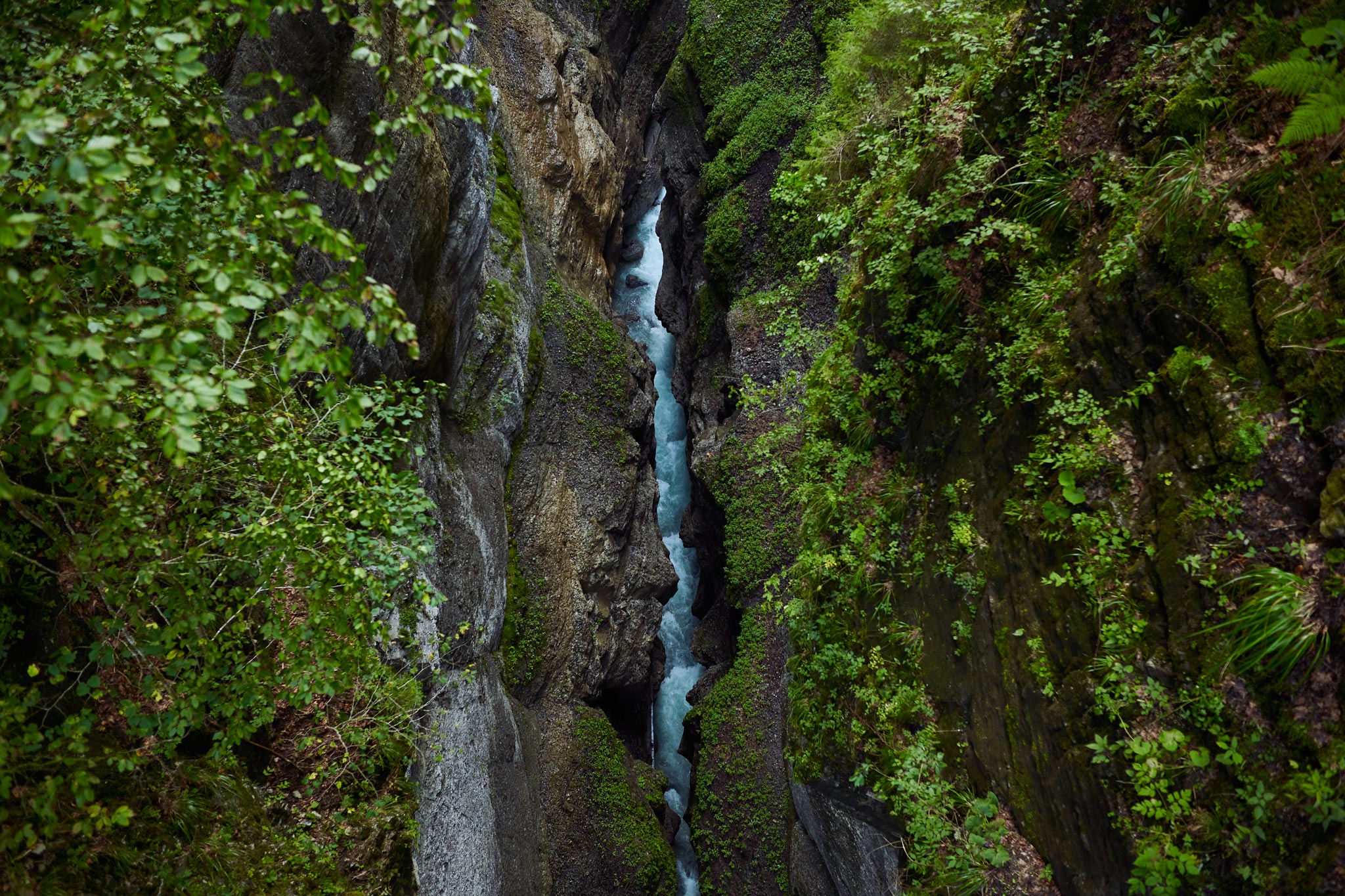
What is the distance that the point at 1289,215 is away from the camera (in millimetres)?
4574

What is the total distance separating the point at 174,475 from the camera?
4160mm

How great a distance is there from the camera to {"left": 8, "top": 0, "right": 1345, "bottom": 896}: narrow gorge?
319 centimetres

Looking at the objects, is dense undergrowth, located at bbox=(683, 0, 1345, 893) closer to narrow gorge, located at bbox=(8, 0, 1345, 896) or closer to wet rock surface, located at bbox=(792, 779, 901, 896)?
narrow gorge, located at bbox=(8, 0, 1345, 896)

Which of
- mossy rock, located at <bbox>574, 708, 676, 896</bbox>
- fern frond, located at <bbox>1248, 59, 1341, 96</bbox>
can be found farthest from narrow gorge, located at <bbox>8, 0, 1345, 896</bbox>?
mossy rock, located at <bbox>574, 708, 676, 896</bbox>

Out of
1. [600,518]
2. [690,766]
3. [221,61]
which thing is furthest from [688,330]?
[221,61]

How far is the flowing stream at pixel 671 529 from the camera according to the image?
15.7 m

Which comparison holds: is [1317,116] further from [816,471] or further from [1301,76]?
[816,471]

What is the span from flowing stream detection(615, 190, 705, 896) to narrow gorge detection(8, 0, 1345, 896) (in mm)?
3617

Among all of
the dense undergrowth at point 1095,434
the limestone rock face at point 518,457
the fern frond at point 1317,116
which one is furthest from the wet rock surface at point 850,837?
the fern frond at point 1317,116

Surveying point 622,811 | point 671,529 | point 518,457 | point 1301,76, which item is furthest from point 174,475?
point 671,529

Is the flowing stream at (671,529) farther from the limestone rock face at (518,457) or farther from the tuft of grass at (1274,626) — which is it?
the tuft of grass at (1274,626)

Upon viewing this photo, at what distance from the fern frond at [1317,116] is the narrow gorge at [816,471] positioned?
0.03 m

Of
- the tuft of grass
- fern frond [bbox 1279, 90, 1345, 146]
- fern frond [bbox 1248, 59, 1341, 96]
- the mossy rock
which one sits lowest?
the mossy rock

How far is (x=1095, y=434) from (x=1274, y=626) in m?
1.90
